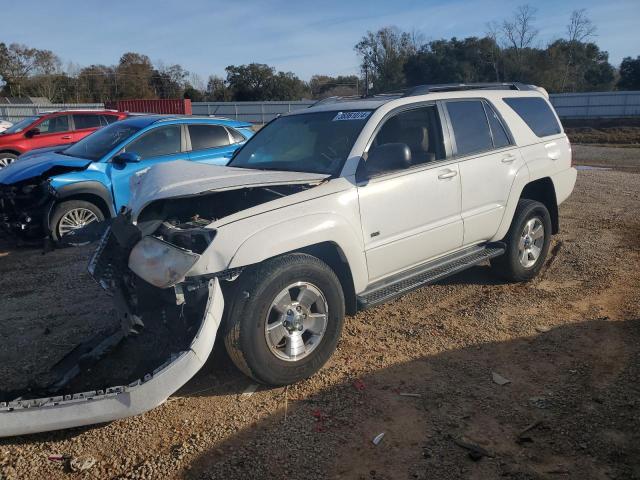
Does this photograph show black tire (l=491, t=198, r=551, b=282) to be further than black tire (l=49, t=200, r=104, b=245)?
No

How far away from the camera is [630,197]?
1034 cm

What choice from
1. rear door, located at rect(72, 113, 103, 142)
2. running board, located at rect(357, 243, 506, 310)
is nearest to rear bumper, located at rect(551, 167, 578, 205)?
running board, located at rect(357, 243, 506, 310)

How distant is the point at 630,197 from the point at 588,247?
14.1 feet

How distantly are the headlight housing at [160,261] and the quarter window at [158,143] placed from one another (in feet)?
14.5

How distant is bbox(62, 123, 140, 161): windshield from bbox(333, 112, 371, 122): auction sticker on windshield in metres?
4.15

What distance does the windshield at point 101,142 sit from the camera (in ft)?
24.6

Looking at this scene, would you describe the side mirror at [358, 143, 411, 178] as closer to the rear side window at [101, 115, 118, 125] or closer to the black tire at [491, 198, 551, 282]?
the black tire at [491, 198, 551, 282]

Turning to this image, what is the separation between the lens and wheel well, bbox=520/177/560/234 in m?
5.80

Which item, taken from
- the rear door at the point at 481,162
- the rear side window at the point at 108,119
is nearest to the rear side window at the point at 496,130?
the rear door at the point at 481,162

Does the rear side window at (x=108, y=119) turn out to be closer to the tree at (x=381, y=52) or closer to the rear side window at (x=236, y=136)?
the rear side window at (x=236, y=136)

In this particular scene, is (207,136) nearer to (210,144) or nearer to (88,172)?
(210,144)

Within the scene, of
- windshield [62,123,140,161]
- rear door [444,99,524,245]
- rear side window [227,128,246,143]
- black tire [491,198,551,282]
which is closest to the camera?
rear door [444,99,524,245]

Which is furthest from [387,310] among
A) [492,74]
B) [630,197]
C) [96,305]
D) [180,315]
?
[492,74]

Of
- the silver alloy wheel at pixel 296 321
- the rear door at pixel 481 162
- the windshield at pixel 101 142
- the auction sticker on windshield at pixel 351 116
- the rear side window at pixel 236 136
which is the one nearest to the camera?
the silver alloy wheel at pixel 296 321
